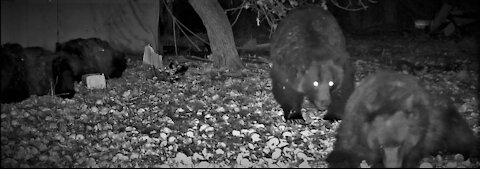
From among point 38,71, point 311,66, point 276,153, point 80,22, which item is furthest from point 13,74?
point 311,66

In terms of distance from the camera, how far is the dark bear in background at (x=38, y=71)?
7.43 metres

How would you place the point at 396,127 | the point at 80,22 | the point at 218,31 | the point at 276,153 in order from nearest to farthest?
the point at 396,127 → the point at 276,153 → the point at 218,31 → the point at 80,22

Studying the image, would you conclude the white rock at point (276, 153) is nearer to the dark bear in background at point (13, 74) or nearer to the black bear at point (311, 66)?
the black bear at point (311, 66)

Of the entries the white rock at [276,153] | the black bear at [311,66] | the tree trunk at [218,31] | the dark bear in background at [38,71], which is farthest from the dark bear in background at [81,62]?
the white rock at [276,153]

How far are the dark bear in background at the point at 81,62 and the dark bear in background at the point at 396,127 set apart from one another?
5012mm

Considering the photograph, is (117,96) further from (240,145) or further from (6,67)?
(240,145)

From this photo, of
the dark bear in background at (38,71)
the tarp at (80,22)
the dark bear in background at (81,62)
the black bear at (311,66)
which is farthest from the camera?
the dark bear in background at (81,62)

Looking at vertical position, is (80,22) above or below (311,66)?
above

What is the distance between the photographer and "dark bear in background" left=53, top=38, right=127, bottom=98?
8.16 metres

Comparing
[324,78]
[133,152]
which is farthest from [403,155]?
[133,152]

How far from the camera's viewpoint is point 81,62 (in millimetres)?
9195

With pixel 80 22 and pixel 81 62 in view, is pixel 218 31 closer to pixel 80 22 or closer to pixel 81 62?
pixel 81 62

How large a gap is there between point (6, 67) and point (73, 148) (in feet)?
6.61

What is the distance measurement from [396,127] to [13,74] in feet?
18.2
